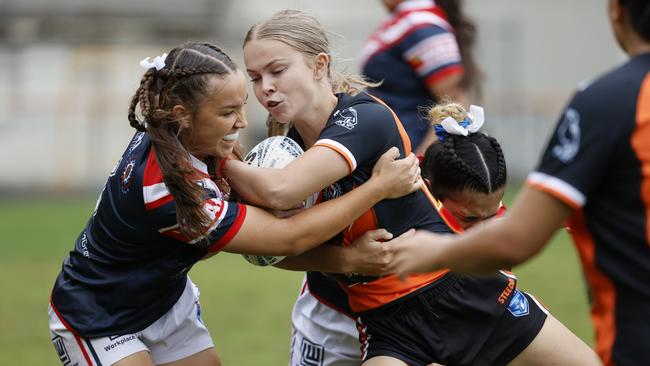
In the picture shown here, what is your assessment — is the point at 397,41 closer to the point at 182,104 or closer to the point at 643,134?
the point at 182,104

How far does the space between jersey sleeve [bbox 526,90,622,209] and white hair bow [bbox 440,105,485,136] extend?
1.31 meters

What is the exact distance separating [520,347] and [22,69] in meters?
17.2

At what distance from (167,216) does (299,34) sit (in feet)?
2.93

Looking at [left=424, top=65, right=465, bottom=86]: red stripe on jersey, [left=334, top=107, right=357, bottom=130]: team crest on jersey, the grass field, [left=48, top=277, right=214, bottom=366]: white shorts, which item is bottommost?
the grass field

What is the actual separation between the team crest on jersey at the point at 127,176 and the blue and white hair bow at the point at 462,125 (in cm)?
121

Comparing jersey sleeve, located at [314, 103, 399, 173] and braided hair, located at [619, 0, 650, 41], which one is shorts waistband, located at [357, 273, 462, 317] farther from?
braided hair, located at [619, 0, 650, 41]

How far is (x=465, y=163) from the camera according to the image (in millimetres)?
4012

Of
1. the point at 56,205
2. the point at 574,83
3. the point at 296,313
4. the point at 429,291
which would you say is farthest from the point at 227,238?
the point at 574,83

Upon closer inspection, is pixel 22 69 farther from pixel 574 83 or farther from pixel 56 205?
pixel 574 83

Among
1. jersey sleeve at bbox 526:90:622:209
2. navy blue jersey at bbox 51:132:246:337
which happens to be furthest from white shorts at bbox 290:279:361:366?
jersey sleeve at bbox 526:90:622:209

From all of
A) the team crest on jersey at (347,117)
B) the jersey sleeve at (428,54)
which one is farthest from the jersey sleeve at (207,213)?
the jersey sleeve at (428,54)

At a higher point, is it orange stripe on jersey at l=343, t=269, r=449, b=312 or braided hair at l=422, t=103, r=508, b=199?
braided hair at l=422, t=103, r=508, b=199

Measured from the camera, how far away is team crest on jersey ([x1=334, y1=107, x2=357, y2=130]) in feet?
12.6

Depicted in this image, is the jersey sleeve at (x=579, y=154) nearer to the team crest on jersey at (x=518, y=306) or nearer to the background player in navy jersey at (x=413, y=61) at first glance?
the team crest on jersey at (x=518, y=306)
